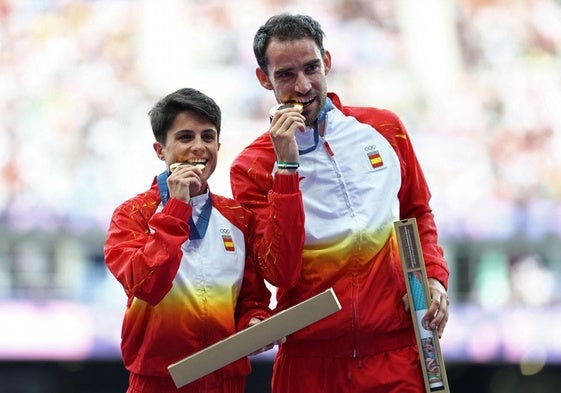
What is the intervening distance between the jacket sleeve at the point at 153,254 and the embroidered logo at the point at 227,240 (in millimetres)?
212

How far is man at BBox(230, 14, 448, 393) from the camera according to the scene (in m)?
3.27

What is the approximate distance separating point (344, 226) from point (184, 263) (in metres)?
0.49

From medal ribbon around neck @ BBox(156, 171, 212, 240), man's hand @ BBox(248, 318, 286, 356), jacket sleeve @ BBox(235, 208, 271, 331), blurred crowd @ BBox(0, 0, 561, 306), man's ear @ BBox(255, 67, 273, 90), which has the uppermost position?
blurred crowd @ BBox(0, 0, 561, 306)

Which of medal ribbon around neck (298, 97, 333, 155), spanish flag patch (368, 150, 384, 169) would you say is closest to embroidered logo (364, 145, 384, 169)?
spanish flag patch (368, 150, 384, 169)

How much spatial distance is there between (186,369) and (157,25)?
5.14 metres

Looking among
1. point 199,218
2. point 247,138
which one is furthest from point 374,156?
point 247,138

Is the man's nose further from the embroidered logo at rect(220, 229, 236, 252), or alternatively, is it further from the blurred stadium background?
the blurred stadium background

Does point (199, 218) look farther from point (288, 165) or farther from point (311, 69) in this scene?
point (311, 69)

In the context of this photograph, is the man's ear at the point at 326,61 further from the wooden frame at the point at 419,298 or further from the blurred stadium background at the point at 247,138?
the blurred stadium background at the point at 247,138

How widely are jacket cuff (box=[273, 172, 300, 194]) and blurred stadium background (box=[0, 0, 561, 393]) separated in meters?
4.31

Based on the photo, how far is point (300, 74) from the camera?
3.38 m

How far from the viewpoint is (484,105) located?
809cm

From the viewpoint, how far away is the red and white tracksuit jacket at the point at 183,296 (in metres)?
3.27

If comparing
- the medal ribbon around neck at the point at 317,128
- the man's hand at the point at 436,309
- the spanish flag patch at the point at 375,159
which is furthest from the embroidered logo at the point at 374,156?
the man's hand at the point at 436,309
